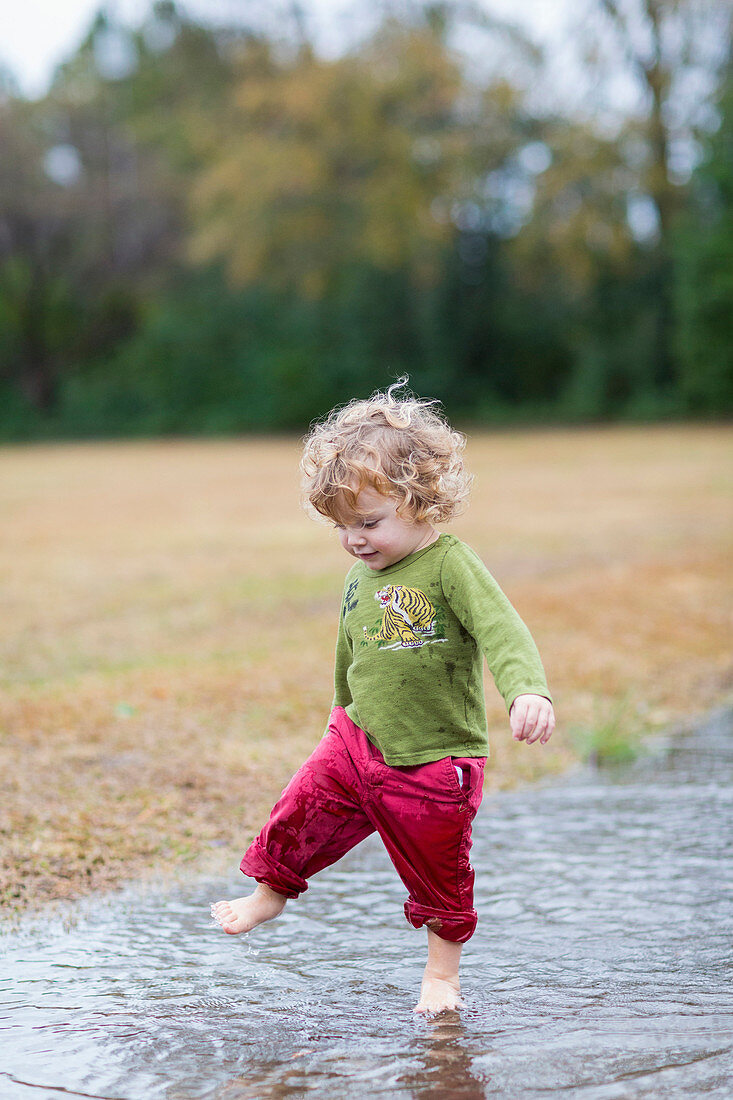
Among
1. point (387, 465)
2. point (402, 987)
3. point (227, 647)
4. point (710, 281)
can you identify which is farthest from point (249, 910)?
point (710, 281)

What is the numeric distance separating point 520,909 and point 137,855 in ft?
3.54

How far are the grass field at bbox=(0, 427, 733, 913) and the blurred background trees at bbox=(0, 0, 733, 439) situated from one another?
14171mm

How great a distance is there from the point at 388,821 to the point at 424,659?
0.34 m

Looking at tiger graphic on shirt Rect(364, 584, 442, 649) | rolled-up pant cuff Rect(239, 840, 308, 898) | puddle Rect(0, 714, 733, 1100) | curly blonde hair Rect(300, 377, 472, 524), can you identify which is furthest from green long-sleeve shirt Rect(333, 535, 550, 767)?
puddle Rect(0, 714, 733, 1100)

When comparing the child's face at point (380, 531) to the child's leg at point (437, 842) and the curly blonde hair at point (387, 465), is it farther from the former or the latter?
the child's leg at point (437, 842)

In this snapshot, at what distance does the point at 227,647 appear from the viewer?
6172 mm

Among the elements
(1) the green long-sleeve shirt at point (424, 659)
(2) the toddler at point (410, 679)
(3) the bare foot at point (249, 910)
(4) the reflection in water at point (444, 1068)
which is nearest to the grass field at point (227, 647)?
(3) the bare foot at point (249, 910)

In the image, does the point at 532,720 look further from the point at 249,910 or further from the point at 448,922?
the point at 249,910

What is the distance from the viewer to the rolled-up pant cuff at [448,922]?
243 cm

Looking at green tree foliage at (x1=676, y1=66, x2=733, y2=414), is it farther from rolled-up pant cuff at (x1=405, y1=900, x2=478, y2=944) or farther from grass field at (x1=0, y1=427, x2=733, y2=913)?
rolled-up pant cuff at (x1=405, y1=900, x2=478, y2=944)

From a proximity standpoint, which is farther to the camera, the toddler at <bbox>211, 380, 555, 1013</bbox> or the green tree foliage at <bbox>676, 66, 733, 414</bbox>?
the green tree foliage at <bbox>676, 66, 733, 414</bbox>

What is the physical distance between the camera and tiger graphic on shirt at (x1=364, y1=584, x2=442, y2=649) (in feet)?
8.01

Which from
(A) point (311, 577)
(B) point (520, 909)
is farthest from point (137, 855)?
(A) point (311, 577)

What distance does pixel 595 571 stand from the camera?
8055 mm
